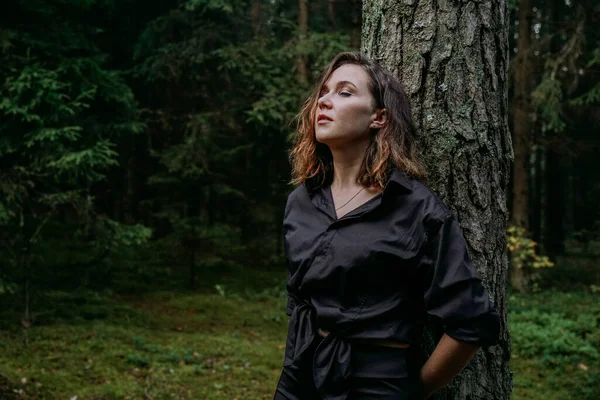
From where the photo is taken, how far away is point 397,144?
2.23 metres

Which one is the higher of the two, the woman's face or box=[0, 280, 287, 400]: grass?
the woman's face

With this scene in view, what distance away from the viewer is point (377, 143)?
7.39 feet

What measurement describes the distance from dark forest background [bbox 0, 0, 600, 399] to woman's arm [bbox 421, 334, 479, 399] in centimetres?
427

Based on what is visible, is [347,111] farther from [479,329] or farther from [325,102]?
[479,329]

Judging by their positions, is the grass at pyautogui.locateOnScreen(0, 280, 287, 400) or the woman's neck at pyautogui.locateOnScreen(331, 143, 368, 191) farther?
the grass at pyautogui.locateOnScreen(0, 280, 287, 400)

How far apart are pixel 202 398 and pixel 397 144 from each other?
4500 millimetres

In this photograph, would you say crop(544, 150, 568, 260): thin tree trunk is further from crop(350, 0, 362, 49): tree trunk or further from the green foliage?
crop(350, 0, 362, 49): tree trunk

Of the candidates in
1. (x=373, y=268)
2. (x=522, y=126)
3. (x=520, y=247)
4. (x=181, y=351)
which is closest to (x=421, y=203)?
(x=373, y=268)

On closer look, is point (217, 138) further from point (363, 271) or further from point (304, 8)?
point (363, 271)

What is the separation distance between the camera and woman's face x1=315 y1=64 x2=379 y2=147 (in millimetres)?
2252

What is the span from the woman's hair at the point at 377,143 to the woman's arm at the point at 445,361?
2.11ft

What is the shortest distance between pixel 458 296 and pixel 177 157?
9541mm

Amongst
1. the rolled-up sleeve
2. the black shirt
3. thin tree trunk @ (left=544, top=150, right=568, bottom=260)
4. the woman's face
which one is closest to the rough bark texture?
the woman's face

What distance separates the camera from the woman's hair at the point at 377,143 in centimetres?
219
